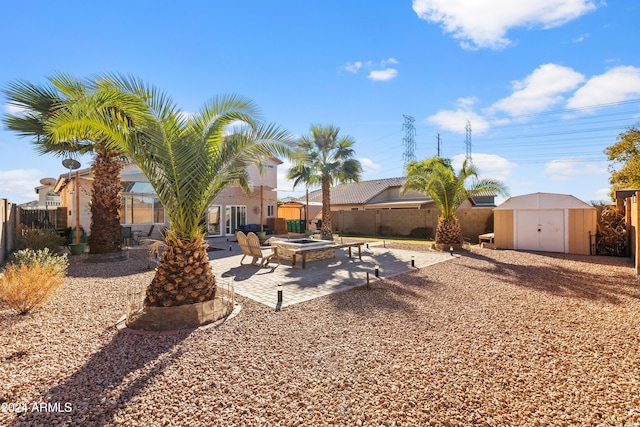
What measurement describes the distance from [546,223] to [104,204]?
1994 cm

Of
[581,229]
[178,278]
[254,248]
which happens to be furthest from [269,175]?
[178,278]

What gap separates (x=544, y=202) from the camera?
48.5 feet

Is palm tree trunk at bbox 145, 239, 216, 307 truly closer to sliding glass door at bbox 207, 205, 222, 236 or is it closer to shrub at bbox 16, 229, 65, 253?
shrub at bbox 16, 229, 65, 253

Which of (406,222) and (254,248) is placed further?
(406,222)

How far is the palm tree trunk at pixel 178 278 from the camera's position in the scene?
525 cm

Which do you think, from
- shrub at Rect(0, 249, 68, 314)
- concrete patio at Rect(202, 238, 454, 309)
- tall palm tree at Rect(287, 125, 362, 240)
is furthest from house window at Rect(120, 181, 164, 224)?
shrub at Rect(0, 249, 68, 314)

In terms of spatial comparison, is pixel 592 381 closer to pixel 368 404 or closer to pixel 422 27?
pixel 368 404

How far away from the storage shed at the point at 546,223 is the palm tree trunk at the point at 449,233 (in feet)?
9.42

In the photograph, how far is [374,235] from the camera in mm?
24953

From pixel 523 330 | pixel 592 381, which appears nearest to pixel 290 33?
pixel 523 330

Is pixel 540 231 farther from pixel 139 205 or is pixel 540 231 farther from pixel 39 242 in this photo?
pixel 139 205

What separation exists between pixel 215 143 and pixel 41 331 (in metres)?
4.35

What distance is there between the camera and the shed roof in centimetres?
1416

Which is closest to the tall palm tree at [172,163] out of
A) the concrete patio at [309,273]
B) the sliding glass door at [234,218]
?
the concrete patio at [309,273]
